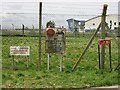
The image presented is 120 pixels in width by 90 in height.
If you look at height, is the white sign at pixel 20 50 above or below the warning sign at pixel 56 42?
below

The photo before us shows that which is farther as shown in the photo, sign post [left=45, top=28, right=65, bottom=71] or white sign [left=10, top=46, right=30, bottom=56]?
white sign [left=10, top=46, right=30, bottom=56]

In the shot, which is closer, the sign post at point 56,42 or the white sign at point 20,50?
the sign post at point 56,42

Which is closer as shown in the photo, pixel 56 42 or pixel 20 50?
pixel 56 42

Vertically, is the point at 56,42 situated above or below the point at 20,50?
above

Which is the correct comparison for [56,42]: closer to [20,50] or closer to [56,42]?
[56,42]

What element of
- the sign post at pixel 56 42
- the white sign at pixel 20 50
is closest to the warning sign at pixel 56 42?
the sign post at pixel 56 42

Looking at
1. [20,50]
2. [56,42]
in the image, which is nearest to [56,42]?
[56,42]

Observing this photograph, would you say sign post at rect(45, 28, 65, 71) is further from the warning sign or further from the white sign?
the white sign

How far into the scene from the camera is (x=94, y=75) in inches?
388

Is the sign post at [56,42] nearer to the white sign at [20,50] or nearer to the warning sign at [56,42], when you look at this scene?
the warning sign at [56,42]

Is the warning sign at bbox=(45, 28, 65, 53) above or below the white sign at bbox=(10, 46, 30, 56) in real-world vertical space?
above

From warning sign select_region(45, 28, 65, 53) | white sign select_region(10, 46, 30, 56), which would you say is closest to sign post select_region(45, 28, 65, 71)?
warning sign select_region(45, 28, 65, 53)

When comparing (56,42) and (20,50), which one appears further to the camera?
(20,50)

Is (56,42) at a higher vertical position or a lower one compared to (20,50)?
higher
